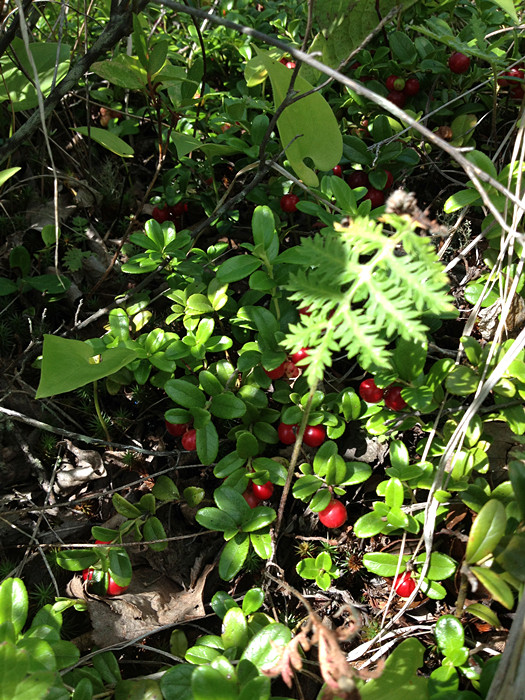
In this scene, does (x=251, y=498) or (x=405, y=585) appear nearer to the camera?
(x=405, y=585)

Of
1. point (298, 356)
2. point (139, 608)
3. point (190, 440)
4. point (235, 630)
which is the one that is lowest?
point (139, 608)

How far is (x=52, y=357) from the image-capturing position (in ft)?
5.72

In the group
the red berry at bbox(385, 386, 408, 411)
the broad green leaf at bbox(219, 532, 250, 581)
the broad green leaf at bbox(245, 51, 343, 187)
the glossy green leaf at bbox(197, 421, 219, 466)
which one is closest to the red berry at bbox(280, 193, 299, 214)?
the broad green leaf at bbox(245, 51, 343, 187)

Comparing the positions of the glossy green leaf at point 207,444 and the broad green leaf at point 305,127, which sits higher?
the broad green leaf at point 305,127

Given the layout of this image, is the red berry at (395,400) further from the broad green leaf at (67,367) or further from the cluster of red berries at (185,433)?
the broad green leaf at (67,367)

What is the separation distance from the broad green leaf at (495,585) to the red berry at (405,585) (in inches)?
12.8

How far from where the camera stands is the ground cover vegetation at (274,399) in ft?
4.91

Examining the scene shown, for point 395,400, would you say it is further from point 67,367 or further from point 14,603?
point 14,603

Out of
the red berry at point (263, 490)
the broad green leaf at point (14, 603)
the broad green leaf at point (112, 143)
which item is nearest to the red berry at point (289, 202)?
the broad green leaf at point (112, 143)

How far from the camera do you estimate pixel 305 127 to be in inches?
81.7

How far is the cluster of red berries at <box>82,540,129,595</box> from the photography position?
1.90 meters

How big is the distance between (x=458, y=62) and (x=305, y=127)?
0.98 metres

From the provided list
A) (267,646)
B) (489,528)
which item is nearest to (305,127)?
(489,528)

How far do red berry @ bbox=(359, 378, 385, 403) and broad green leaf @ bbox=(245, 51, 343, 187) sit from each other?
0.77 metres
